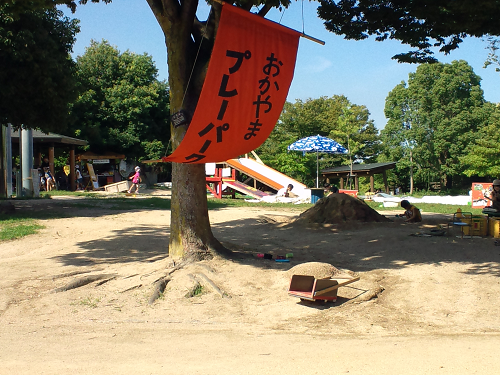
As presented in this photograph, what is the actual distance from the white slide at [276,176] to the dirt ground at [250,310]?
15624mm

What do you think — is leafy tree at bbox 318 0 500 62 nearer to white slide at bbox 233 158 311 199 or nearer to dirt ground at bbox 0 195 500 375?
dirt ground at bbox 0 195 500 375

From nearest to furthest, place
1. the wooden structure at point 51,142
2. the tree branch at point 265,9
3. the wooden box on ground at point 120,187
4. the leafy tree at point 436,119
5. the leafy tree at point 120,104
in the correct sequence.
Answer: the tree branch at point 265,9
the wooden structure at point 51,142
the wooden box on ground at point 120,187
the leafy tree at point 120,104
the leafy tree at point 436,119

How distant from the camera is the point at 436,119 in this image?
1628 inches

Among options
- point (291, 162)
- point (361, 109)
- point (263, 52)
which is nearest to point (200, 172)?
point (263, 52)

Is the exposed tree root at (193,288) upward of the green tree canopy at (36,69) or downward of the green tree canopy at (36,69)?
downward

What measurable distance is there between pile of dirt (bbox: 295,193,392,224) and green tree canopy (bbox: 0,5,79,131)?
8.73 metres

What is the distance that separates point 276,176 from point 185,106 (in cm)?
2183

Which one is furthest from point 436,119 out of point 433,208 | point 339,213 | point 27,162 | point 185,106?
point 185,106

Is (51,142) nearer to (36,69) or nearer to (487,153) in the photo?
(36,69)

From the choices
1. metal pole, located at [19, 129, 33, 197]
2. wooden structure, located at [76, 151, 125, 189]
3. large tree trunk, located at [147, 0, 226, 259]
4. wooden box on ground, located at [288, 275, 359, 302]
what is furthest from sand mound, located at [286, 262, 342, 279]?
wooden structure, located at [76, 151, 125, 189]

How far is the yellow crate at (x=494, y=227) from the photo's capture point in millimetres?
11711

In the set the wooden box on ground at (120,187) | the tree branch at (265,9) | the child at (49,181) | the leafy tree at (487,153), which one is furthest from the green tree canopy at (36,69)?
the leafy tree at (487,153)

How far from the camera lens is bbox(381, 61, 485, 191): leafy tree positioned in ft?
134

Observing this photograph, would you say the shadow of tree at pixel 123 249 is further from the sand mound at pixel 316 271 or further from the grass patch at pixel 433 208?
the grass patch at pixel 433 208
